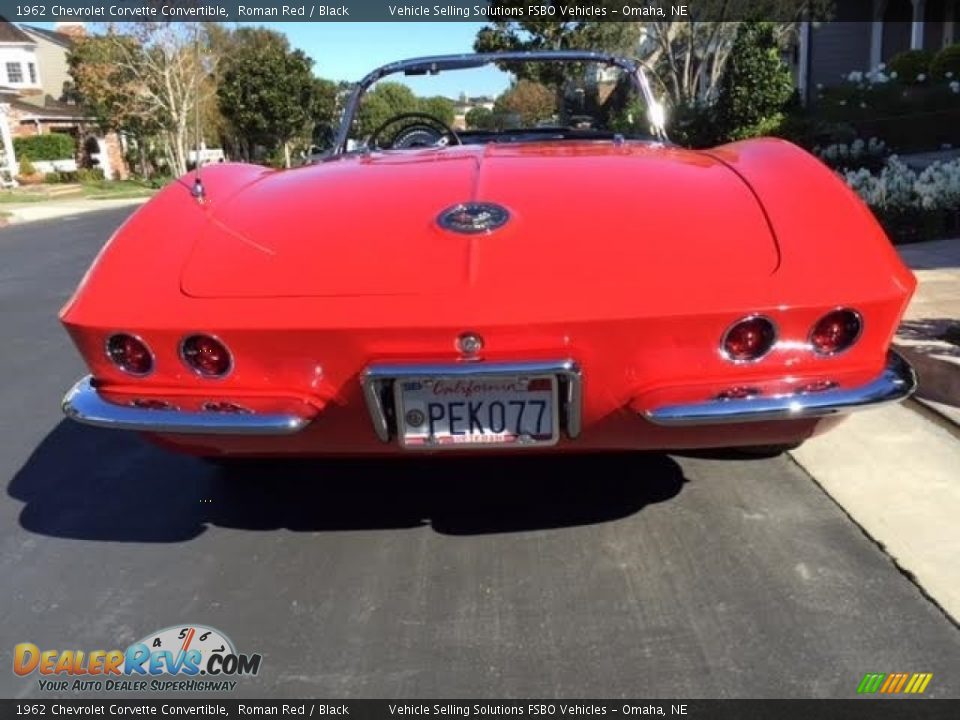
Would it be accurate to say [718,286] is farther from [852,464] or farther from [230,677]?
[230,677]

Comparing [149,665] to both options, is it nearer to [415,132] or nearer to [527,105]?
[415,132]

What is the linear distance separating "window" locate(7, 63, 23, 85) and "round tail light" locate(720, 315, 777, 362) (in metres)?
51.5

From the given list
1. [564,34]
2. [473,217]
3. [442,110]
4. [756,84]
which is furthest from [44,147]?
[473,217]

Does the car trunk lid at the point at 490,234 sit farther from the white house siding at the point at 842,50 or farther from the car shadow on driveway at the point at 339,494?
the white house siding at the point at 842,50

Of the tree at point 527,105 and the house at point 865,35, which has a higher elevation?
the house at point 865,35

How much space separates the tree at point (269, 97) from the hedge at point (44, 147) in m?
6.80

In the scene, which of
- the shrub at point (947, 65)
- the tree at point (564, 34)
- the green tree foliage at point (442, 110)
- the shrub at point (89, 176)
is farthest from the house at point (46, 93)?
the shrub at point (947, 65)

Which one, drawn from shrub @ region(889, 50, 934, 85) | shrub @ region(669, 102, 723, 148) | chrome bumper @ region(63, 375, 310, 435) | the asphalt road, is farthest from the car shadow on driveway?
shrub @ region(889, 50, 934, 85)

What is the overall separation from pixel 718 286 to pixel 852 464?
4.69 feet

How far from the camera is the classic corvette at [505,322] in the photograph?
8.12 feet

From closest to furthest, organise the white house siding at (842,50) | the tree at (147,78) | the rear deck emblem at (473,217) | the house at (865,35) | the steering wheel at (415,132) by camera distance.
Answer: the rear deck emblem at (473,217) < the steering wheel at (415,132) < the house at (865,35) < the white house siding at (842,50) < the tree at (147,78)

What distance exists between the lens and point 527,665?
2348 millimetres

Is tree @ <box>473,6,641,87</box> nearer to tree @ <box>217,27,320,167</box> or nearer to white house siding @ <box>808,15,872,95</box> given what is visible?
white house siding @ <box>808,15,872,95</box>

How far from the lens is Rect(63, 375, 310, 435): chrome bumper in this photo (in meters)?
2.54
